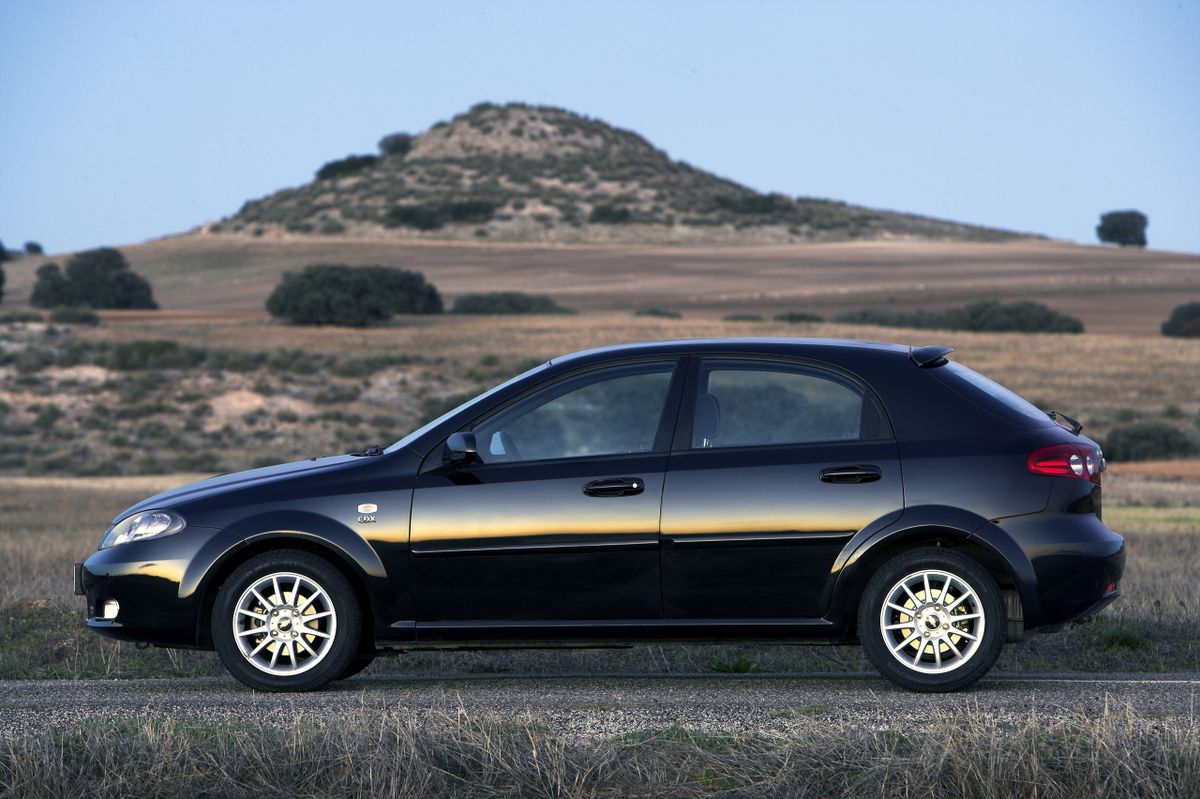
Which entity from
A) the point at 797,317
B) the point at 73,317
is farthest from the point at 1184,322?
the point at 73,317

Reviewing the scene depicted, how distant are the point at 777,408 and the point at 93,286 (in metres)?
72.3

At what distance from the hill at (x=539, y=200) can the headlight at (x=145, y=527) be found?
104 meters

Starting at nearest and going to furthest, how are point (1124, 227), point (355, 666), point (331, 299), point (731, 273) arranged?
1. point (355, 666)
2. point (331, 299)
3. point (731, 273)
4. point (1124, 227)

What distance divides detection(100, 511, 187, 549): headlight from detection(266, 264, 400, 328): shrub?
53.1 meters

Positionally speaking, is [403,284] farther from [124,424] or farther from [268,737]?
[268,737]

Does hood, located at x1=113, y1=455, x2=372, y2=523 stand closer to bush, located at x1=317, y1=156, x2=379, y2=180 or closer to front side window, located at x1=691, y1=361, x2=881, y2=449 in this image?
front side window, located at x1=691, y1=361, x2=881, y2=449

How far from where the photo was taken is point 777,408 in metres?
7.79

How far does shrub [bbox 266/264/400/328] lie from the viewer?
6069cm

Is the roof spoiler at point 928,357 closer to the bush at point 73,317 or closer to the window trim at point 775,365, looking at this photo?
the window trim at point 775,365

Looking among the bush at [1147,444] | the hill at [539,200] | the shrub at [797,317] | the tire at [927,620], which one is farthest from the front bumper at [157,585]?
the hill at [539,200]

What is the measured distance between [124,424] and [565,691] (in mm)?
37913

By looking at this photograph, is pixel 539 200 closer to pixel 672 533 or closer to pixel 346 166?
pixel 346 166

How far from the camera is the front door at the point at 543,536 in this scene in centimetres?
736

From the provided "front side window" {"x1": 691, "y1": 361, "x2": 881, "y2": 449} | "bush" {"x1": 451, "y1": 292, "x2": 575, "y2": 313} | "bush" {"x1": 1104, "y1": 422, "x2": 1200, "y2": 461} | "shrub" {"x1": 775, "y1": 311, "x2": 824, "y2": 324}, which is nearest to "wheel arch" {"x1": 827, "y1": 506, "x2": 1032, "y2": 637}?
"front side window" {"x1": 691, "y1": 361, "x2": 881, "y2": 449}
